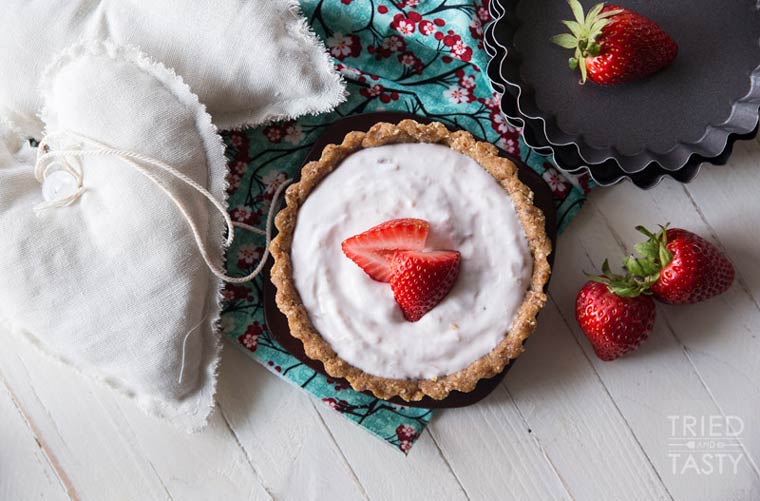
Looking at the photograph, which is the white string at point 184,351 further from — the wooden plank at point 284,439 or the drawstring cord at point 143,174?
the wooden plank at point 284,439

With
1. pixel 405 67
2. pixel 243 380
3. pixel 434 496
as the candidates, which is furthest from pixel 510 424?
pixel 405 67

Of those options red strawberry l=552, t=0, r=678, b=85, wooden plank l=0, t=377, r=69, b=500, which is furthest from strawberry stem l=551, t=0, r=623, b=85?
wooden plank l=0, t=377, r=69, b=500

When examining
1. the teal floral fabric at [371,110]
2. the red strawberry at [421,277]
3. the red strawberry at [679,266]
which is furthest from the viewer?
the teal floral fabric at [371,110]

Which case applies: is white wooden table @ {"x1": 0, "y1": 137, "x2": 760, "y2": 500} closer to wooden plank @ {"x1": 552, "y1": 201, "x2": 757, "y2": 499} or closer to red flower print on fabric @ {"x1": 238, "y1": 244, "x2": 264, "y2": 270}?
wooden plank @ {"x1": 552, "y1": 201, "x2": 757, "y2": 499}

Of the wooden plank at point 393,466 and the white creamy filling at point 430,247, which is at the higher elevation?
the white creamy filling at point 430,247

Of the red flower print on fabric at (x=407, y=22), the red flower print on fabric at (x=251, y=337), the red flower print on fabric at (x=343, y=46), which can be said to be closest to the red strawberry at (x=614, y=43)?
the red flower print on fabric at (x=407, y=22)

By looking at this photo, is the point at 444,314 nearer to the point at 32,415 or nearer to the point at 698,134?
the point at 698,134

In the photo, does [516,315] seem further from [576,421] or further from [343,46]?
[343,46]
